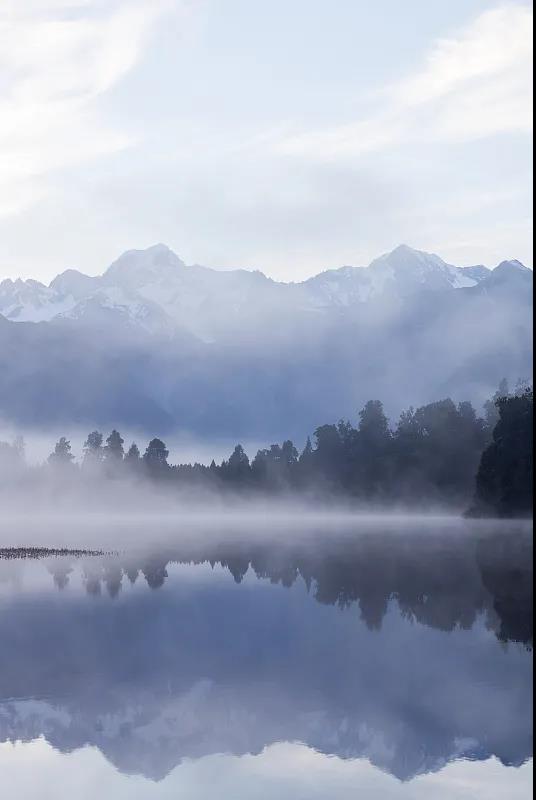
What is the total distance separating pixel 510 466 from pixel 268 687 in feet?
389

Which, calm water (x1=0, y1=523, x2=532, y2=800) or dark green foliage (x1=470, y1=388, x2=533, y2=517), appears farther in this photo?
dark green foliage (x1=470, y1=388, x2=533, y2=517)

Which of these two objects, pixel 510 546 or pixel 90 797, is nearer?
pixel 90 797

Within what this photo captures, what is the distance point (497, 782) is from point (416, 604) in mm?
30883

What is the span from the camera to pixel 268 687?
114 ft

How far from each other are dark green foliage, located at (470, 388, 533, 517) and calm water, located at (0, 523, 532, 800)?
3107 inches

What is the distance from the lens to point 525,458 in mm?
144875

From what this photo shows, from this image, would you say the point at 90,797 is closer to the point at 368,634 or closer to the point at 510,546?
the point at 368,634

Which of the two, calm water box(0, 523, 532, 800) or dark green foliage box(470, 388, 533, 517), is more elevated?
dark green foliage box(470, 388, 533, 517)

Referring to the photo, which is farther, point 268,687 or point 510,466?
point 510,466

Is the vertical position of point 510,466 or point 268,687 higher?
point 510,466

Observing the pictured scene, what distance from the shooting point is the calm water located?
25547 millimetres

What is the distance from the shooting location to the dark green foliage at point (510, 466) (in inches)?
5714

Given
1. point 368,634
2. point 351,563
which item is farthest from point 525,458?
point 368,634

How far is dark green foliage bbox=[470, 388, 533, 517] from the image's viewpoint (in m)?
145
